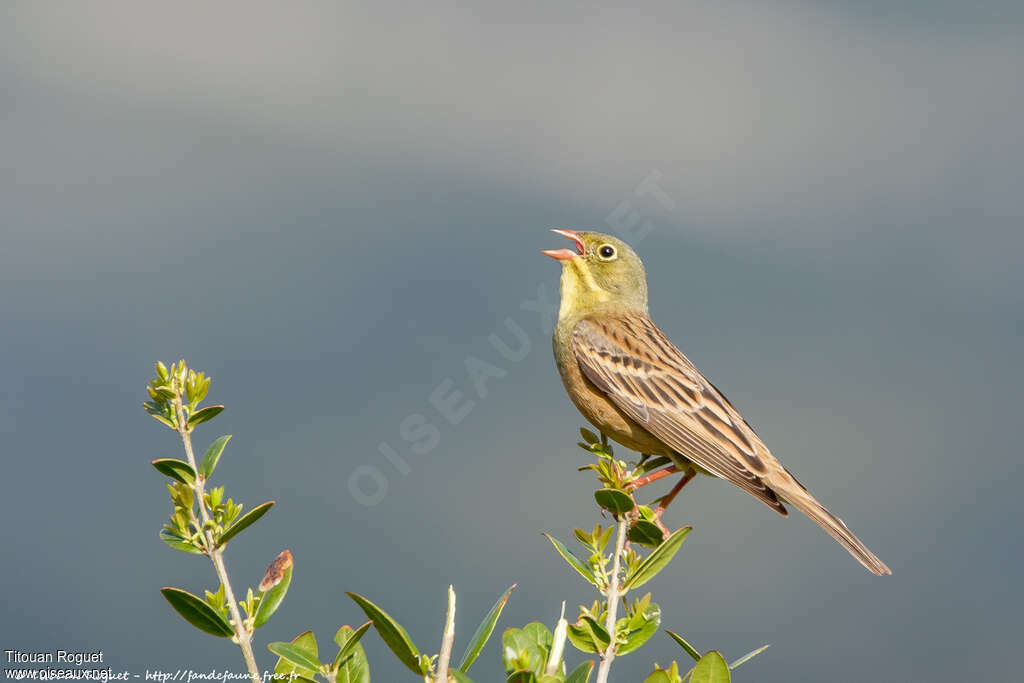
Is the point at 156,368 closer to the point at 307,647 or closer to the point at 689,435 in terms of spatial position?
the point at 307,647

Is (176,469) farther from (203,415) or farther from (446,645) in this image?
(446,645)

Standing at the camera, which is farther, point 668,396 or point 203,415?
point 668,396

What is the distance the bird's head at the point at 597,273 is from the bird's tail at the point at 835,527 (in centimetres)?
172

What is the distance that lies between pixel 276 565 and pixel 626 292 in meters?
4.43

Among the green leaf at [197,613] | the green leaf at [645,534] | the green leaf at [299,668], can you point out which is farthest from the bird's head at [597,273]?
the green leaf at [197,613]

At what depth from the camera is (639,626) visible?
106 inches

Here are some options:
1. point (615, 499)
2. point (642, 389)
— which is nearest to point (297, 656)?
point (615, 499)

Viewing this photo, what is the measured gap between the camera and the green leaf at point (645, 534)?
3.11m

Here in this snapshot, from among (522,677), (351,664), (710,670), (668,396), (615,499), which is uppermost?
(668,396)

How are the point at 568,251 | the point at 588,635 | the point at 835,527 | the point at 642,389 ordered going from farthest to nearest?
the point at 568,251 → the point at 642,389 → the point at 835,527 → the point at 588,635

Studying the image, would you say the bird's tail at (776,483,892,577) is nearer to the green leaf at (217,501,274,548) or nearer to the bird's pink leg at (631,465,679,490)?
the bird's pink leg at (631,465,679,490)

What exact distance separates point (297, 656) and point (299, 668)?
0.23 feet

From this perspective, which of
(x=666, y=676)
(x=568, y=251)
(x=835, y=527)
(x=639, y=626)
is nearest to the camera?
(x=666, y=676)

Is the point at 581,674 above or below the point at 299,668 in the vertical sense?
below
